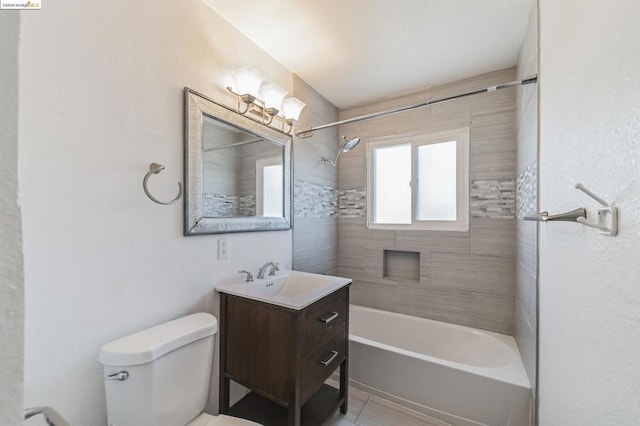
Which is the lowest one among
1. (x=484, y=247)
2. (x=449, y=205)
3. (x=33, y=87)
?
(x=484, y=247)

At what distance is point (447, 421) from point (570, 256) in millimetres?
1256

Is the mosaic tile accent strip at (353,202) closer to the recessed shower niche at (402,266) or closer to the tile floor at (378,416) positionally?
the recessed shower niche at (402,266)

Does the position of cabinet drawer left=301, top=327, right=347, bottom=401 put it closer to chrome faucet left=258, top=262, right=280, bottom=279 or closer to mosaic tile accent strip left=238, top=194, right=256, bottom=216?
chrome faucet left=258, top=262, right=280, bottom=279

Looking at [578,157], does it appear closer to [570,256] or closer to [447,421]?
[570,256]

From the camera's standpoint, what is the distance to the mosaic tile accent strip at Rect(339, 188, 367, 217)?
8.52 ft

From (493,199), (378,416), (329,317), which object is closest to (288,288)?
(329,317)

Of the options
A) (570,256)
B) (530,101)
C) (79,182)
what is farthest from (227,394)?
(530,101)

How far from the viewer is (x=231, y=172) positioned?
1523 mm

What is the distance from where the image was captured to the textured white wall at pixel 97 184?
0.84 metres

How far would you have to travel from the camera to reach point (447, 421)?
1.49 m

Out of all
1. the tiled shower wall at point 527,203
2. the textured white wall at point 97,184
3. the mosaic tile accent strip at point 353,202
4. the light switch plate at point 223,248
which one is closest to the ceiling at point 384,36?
the tiled shower wall at point 527,203

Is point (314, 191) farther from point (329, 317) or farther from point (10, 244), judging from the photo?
point (10, 244)

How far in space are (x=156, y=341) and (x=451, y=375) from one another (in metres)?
1.54

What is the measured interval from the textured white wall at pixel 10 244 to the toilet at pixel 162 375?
0.81 m
